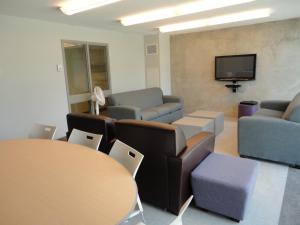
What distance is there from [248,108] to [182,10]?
2.93 metres

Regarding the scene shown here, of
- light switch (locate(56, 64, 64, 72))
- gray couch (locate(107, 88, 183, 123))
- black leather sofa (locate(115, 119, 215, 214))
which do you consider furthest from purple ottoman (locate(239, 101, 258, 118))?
light switch (locate(56, 64, 64, 72))

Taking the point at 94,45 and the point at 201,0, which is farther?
the point at 94,45

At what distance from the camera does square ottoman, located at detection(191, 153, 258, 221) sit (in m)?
1.97

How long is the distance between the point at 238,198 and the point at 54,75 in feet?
13.1

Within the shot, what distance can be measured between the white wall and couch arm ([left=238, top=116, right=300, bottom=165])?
11.6ft

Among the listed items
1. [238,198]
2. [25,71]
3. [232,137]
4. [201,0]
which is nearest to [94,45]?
[25,71]

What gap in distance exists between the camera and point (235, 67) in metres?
5.90

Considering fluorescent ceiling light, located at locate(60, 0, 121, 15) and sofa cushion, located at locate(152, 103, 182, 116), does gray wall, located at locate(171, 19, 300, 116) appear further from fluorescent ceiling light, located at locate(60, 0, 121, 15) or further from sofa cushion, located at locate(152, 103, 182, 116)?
fluorescent ceiling light, located at locate(60, 0, 121, 15)

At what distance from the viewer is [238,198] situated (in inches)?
77.2

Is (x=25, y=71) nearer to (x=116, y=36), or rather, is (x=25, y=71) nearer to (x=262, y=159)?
(x=116, y=36)

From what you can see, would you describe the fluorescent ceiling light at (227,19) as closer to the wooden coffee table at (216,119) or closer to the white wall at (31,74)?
the white wall at (31,74)

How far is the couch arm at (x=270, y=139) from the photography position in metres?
2.93

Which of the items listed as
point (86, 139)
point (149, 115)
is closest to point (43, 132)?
point (86, 139)

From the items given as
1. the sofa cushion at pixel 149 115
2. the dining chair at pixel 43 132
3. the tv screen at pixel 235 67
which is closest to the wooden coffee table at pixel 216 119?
the sofa cushion at pixel 149 115
